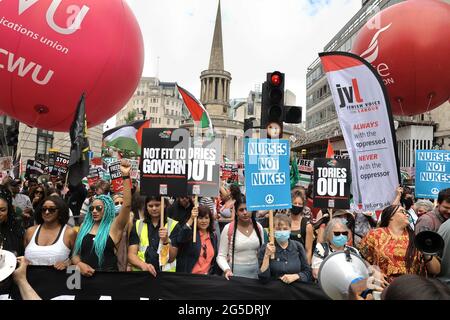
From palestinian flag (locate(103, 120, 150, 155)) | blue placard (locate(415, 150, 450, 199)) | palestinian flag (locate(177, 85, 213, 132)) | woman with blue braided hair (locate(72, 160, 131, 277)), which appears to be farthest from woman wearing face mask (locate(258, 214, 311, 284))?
palestinian flag (locate(103, 120, 150, 155))

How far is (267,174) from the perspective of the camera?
4.61m

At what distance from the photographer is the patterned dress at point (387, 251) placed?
3945 mm

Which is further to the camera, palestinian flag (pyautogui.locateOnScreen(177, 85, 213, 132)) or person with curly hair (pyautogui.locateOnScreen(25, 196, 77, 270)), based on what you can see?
palestinian flag (pyautogui.locateOnScreen(177, 85, 213, 132))

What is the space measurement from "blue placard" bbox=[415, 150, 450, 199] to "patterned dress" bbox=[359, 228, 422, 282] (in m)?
3.34

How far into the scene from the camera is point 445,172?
7094mm

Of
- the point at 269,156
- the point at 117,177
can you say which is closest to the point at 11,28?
the point at 117,177

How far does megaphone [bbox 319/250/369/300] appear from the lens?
1965 millimetres

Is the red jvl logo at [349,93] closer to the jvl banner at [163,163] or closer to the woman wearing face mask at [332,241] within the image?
the woman wearing face mask at [332,241]

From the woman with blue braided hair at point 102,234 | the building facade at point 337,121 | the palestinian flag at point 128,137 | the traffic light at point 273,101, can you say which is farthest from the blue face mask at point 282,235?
the building facade at point 337,121

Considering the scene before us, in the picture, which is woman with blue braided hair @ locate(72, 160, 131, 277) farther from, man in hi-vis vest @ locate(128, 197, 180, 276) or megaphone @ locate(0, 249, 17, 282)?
megaphone @ locate(0, 249, 17, 282)

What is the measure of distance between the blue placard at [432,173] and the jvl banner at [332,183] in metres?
1.32

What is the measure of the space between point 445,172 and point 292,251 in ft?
14.1

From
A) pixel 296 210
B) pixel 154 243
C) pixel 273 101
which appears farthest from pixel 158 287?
pixel 273 101
